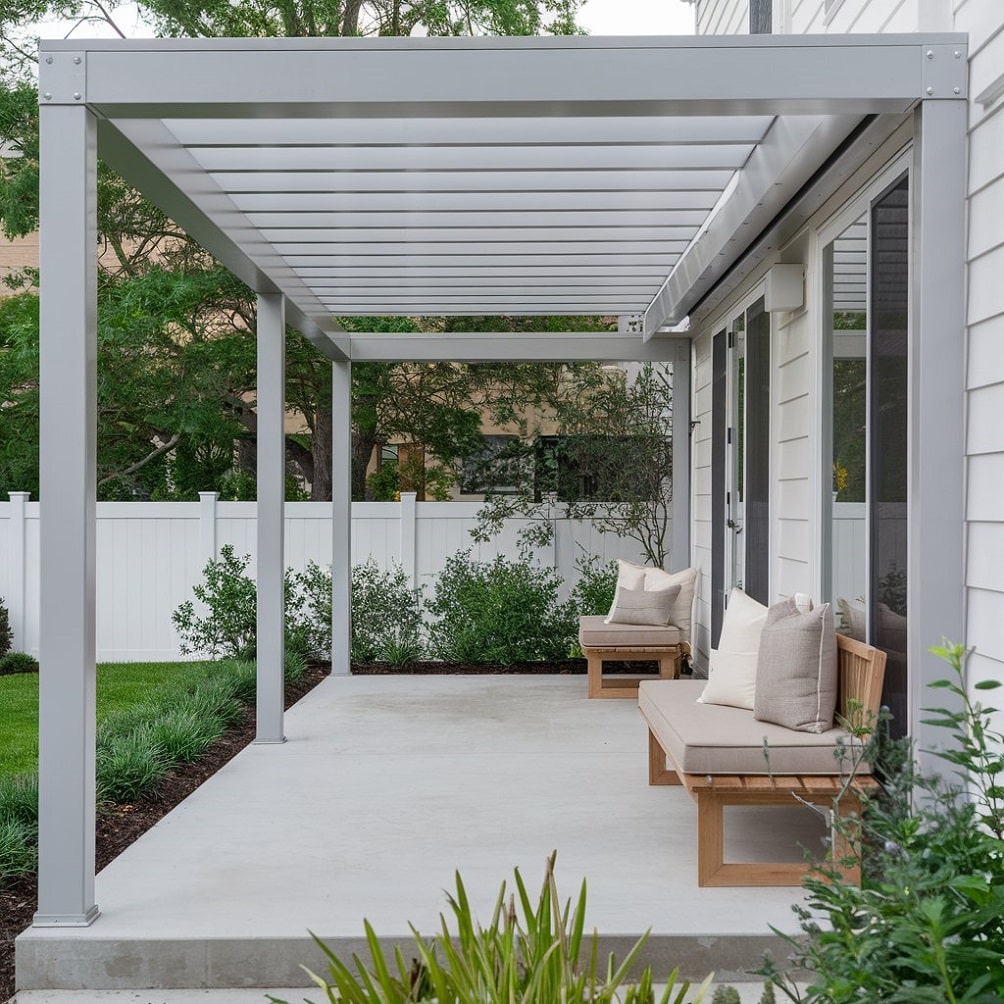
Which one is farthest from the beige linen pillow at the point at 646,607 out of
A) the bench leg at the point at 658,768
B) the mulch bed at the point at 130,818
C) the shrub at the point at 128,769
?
the shrub at the point at 128,769

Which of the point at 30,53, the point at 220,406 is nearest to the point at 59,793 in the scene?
the point at 220,406

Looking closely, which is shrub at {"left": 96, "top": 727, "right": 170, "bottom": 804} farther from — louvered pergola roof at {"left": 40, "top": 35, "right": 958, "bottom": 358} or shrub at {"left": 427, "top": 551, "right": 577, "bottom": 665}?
shrub at {"left": 427, "top": 551, "right": 577, "bottom": 665}

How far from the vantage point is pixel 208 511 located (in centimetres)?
1123

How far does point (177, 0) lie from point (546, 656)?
8.19 metres

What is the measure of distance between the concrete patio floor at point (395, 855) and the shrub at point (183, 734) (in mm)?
235

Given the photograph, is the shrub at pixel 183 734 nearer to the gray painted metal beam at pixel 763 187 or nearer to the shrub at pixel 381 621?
the shrub at pixel 381 621

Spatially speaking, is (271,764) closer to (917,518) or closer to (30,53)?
(917,518)

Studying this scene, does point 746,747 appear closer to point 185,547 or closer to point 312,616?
point 312,616

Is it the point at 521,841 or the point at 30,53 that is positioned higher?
the point at 30,53

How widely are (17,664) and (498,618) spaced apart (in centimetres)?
441

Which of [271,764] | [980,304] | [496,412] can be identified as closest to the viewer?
[980,304]

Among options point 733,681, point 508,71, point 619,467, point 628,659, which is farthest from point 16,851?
point 619,467

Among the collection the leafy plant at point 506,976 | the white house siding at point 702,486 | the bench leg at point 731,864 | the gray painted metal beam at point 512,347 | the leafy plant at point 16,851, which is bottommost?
the leafy plant at point 16,851

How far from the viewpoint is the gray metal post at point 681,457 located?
949 centimetres
